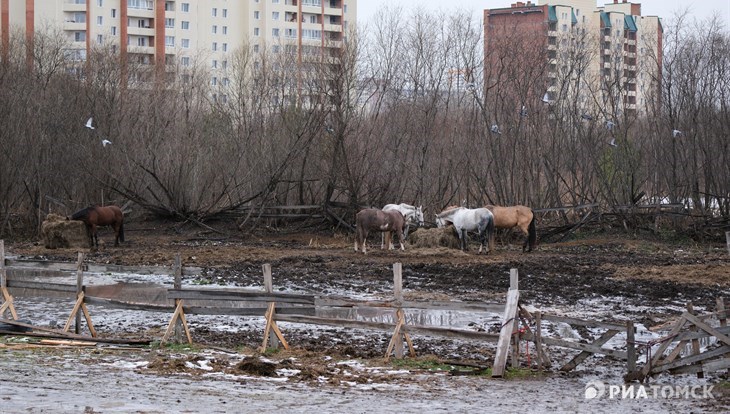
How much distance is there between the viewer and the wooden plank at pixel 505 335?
10438 mm

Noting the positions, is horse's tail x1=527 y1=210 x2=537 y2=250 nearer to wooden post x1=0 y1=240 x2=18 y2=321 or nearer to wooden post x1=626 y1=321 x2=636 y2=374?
wooden post x1=0 y1=240 x2=18 y2=321

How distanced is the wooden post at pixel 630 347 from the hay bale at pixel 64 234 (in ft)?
67.0

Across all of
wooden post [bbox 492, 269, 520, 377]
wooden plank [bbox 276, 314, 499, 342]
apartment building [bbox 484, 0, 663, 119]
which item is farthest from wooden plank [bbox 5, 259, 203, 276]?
apartment building [bbox 484, 0, 663, 119]

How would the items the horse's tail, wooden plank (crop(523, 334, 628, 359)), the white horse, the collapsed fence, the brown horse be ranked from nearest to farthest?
the collapsed fence → wooden plank (crop(523, 334, 628, 359)) → the horse's tail → the brown horse → the white horse

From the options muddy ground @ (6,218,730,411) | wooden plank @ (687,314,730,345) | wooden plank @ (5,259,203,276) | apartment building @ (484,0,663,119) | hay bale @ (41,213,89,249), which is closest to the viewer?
wooden plank @ (687,314,730,345)

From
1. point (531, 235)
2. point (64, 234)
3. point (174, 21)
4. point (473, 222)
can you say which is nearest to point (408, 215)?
point (473, 222)

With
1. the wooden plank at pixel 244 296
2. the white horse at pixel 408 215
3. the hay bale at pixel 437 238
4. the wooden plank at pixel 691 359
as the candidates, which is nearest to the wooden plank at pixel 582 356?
the wooden plank at pixel 691 359

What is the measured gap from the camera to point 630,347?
10.2 metres

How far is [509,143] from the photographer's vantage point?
33.2 metres

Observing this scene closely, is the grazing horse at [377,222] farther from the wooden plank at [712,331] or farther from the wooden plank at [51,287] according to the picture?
the wooden plank at [712,331]

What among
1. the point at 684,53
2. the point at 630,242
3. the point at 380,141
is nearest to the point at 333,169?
the point at 380,141

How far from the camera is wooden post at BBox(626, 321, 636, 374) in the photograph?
1014 centimetres

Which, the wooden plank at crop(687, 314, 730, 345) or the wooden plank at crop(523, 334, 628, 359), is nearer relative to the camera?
→ the wooden plank at crop(687, 314, 730, 345)

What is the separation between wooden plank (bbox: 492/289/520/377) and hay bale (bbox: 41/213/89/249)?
63.4 ft
